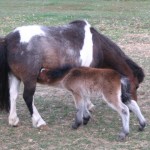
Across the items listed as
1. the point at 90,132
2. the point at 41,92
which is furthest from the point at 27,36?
the point at 41,92

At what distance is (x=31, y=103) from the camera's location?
6527mm

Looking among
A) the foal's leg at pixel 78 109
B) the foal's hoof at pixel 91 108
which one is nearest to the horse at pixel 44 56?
the foal's leg at pixel 78 109

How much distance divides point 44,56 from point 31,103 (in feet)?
2.03

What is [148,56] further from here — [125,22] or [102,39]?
[125,22]

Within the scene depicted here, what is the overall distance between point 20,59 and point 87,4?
748 inches

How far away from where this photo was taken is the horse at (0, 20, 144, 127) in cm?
645

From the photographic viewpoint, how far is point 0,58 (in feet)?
21.3

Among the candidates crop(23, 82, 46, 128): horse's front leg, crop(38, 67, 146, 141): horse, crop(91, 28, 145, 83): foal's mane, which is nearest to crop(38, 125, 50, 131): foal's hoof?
crop(23, 82, 46, 128): horse's front leg

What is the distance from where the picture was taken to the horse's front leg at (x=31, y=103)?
254 inches

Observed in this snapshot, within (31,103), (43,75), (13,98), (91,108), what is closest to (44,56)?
(43,75)

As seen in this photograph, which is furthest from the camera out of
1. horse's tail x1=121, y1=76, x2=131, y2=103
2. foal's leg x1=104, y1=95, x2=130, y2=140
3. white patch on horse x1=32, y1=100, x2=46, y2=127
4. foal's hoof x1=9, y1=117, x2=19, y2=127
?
foal's hoof x1=9, y1=117, x2=19, y2=127

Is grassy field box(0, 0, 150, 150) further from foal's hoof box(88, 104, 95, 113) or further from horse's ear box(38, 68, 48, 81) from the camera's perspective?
horse's ear box(38, 68, 48, 81)

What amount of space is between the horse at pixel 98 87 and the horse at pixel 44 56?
0.41 ft

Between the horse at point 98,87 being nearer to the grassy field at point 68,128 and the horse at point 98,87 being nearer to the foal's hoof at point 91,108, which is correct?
the grassy field at point 68,128
